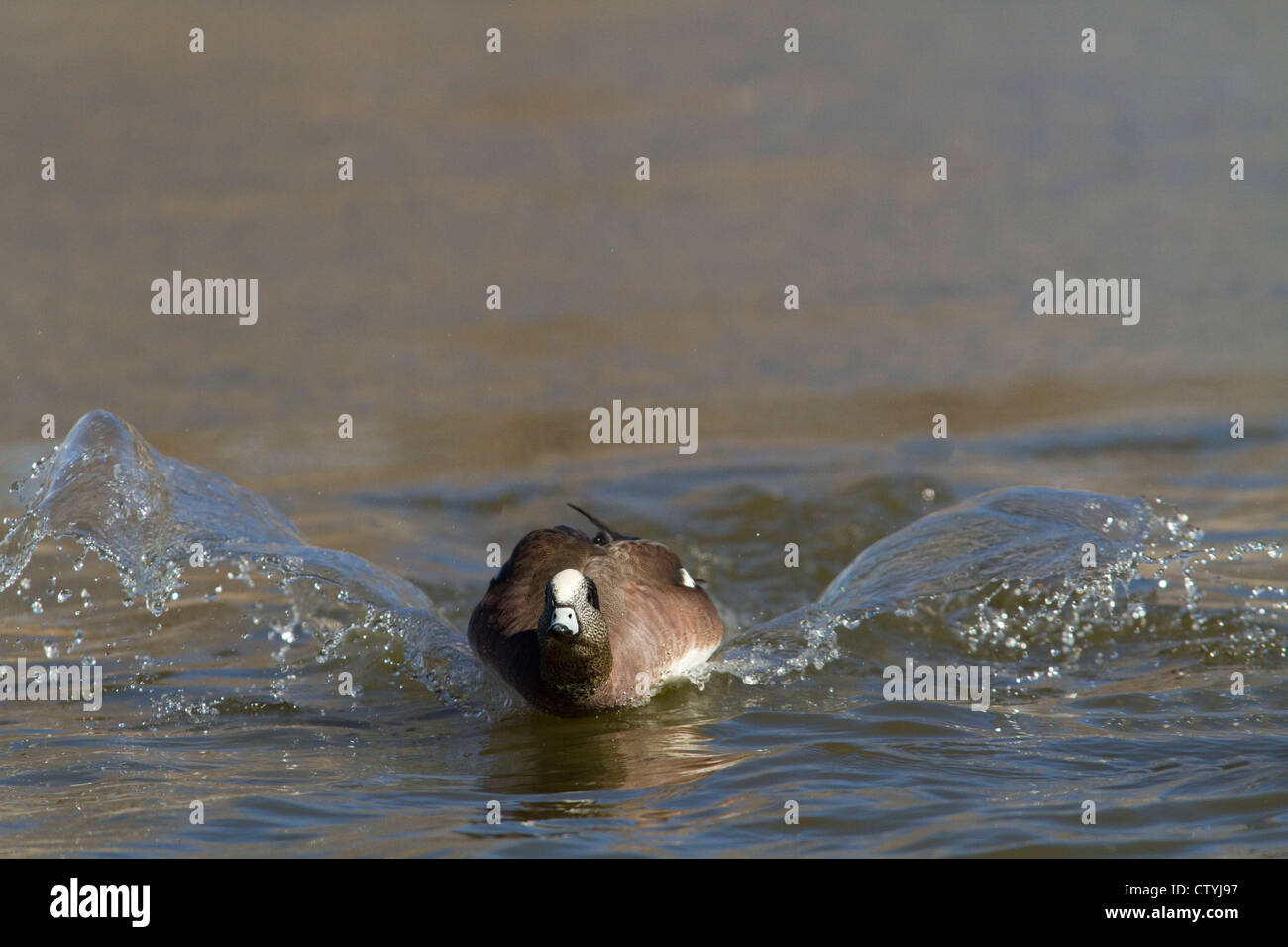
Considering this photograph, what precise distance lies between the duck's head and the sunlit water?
1.06 ft

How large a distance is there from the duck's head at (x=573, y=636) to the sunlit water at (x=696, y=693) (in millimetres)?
323

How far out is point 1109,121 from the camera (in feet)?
51.0

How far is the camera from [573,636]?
720 centimetres

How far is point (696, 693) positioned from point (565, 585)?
127 centimetres

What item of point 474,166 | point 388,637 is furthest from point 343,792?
point 474,166

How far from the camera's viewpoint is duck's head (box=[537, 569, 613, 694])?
7.13m

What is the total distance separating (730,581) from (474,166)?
627 cm
